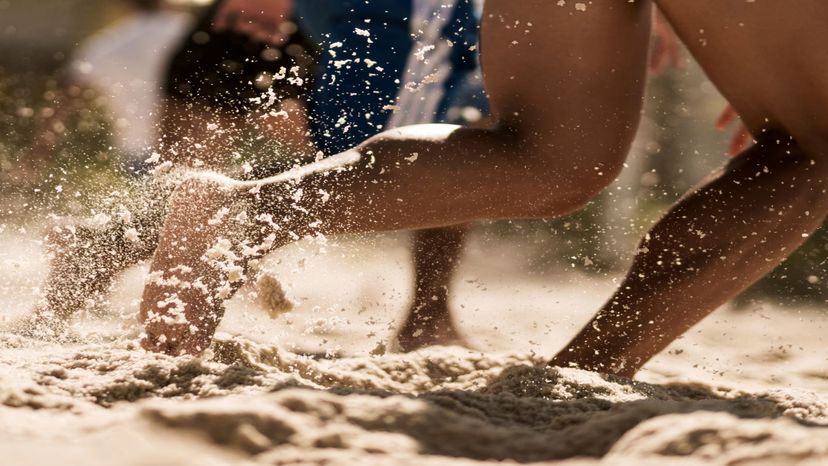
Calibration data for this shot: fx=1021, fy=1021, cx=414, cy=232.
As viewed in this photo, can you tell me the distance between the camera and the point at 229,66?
3967mm

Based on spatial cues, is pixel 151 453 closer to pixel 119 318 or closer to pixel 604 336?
pixel 604 336

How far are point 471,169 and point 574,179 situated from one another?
20 cm

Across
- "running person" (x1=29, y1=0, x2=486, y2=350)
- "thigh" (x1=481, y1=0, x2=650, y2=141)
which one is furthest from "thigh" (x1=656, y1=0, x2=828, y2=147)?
"running person" (x1=29, y1=0, x2=486, y2=350)

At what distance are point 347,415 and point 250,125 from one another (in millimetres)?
2464

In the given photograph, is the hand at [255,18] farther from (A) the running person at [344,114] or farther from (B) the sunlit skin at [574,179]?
(B) the sunlit skin at [574,179]

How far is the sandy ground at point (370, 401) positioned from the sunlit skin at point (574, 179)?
0.15 metres

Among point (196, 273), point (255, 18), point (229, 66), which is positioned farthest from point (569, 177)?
point (229, 66)

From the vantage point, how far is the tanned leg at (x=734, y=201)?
177cm

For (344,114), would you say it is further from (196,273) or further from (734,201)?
(734,201)

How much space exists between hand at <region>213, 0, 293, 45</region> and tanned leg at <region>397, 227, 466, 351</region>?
932 mm

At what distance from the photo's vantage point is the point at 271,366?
2.01 metres

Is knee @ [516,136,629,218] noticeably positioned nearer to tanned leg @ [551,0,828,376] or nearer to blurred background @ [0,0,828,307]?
tanned leg @ [551,0,828,376]

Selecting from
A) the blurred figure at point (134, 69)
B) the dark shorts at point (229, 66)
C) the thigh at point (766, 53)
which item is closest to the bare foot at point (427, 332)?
the dark shorts at point (229, 66)

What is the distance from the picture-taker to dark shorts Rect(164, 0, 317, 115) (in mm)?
3525
